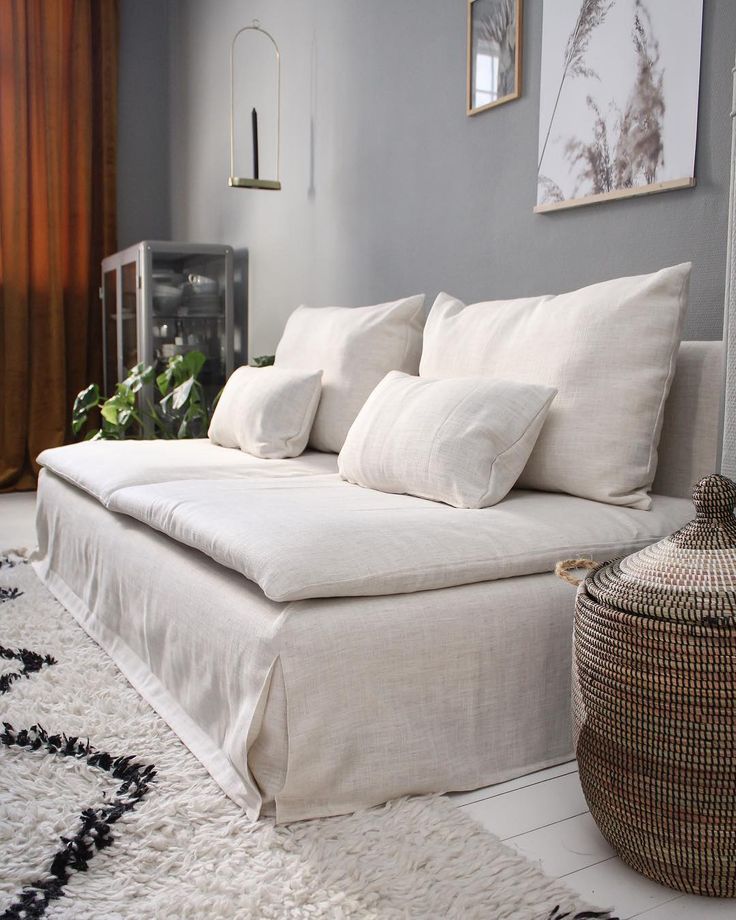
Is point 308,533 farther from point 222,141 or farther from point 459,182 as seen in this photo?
point 222,141

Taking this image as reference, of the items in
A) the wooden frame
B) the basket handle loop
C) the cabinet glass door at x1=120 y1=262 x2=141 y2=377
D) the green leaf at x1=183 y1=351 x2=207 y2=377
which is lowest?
the basket handle loop

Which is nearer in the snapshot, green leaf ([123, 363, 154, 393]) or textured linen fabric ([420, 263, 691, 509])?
textured linen fabric ([420, 263, 691, 509])

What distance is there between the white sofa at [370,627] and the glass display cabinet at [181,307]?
2.34m

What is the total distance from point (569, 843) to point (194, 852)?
22.2 inches

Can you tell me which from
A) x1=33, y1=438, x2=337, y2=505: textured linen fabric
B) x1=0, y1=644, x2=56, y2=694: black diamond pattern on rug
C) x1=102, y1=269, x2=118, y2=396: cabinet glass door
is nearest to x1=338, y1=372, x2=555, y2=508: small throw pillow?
x1=33, y1=438, x2=337, y2=505: textured linen fabric

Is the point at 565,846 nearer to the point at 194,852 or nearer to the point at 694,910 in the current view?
the point at 694,910

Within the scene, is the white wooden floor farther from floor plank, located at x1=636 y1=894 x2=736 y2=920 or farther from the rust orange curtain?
the rust orange curtain

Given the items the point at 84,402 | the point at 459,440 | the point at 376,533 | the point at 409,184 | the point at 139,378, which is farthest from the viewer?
the point at 84,402

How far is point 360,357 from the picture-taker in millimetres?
2783

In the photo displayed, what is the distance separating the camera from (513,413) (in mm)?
1879

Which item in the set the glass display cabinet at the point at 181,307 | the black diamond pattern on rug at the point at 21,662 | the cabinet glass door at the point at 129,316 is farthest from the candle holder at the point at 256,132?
the black diamond pattern on rug at the point at 21,662

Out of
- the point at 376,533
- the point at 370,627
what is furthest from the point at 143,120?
the point at 370,627

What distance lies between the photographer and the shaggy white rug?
120 cm

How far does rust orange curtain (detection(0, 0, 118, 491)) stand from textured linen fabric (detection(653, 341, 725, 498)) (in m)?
3.77
